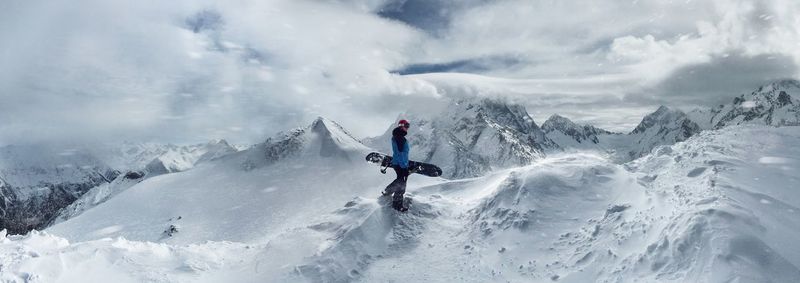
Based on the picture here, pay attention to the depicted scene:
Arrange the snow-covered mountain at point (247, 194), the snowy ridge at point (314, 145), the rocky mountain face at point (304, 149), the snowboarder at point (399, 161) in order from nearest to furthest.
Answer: the snowboarder at point (399, 161) → the snow-covered mountain at point (247, 194) → the rocky mountain face at point (304, 149) → the snowy ridge at point (314, 145)

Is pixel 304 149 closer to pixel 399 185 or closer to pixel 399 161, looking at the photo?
pixel 399 185

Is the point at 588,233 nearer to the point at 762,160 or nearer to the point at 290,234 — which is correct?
the point at 762,160

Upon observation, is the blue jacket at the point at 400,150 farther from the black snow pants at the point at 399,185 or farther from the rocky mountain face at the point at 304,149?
the rocky mountain face at the point at 304,149

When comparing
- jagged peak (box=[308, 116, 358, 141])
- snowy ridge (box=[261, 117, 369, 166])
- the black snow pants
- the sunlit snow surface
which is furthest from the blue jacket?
jagged peak (box=[308, 116, 358, 141])

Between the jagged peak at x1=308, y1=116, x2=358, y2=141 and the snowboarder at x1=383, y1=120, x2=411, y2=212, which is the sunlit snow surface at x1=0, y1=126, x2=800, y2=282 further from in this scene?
the jagged peak at x1=308, y1=116, x2=358, y2=141

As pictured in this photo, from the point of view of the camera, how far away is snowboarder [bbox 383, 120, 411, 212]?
60.0 feet

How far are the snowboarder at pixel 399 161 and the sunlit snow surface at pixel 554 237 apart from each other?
0.64 m

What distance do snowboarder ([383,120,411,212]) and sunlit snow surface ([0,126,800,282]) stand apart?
64 cm

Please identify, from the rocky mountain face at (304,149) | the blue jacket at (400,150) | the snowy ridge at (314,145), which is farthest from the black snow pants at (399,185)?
the snowy ridge at (314,145)

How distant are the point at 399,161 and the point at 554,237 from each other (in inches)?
259

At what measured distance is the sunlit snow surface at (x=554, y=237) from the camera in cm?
1260

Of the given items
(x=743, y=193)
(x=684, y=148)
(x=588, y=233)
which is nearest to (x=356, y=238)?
(x=588, y=233)

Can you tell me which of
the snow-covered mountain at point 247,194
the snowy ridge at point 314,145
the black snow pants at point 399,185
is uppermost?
the black snow pants at point 399,185

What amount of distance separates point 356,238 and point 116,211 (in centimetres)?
7692
